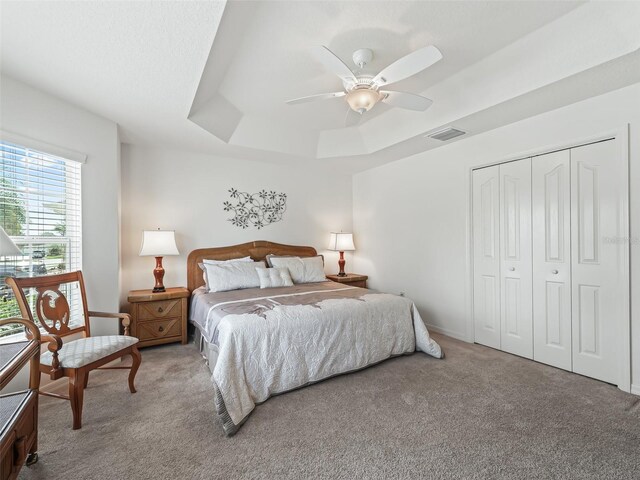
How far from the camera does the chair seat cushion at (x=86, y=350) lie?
1.95 m

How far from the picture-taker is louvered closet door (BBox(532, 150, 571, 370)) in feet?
8.93

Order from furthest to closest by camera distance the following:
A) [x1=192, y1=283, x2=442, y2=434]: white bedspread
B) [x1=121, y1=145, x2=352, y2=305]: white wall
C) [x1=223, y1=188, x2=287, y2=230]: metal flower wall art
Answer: [x1=223, y1=188, x2=287, y2=230]: metal flower wall art
[x1=121, y1=145, x2=352, y2=305]: white wall
[x1=192, y1=283, x2=442, y2=434]: white bedspread

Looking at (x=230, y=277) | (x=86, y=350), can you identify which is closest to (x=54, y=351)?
(x=86, y=350)

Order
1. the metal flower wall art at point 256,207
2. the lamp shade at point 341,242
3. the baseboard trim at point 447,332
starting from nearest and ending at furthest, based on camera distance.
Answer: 1. the baseboard trim at point 447,332
2. the metal flower wall art at point 256,207
3. the lamp shade at point 341,242

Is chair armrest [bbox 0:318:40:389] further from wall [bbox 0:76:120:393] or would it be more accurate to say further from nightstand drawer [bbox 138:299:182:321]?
nightstand drawer [bbox 138:299:182:321]

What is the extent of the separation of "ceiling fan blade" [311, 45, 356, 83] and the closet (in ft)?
6.96

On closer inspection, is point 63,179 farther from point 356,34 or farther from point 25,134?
point 356,34

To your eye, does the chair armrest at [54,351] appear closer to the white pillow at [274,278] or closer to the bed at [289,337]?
the bed at [289,337]

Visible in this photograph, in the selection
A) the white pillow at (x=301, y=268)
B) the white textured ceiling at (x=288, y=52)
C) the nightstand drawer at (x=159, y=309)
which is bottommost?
the nightstand drawer at (x=159, y=309)

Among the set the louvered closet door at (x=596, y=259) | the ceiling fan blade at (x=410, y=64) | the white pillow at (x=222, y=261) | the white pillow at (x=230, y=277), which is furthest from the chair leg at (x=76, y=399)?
the louvered closet door at (x=596, y=259)

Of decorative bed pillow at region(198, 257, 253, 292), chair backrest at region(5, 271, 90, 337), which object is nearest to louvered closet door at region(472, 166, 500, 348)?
decorative bed pillow at region(198, 257, 253, 292)

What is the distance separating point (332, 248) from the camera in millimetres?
4957

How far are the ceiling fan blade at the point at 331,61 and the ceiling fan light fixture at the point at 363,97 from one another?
0.15 metres

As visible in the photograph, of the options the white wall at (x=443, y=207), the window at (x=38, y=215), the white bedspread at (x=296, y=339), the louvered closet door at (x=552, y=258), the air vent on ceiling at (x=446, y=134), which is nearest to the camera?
the white bedspread at (x=296, y=339)
